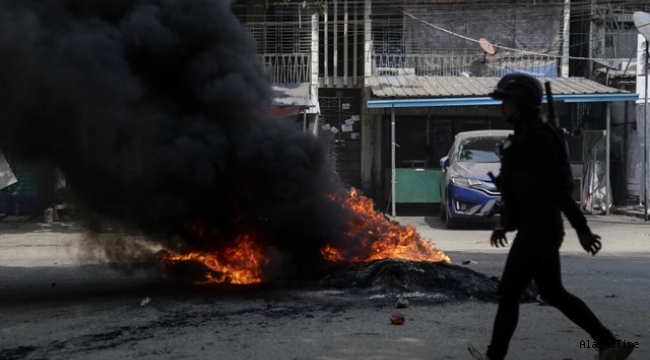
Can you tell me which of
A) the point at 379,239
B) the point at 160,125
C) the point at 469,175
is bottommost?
the point at 469,175

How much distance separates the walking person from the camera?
409cm

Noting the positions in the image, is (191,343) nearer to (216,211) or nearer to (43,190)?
(216,211)

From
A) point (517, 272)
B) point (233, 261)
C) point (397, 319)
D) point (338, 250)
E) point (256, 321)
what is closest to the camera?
point (517, 272)

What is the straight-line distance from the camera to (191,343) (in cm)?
504

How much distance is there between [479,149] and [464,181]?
1.01m

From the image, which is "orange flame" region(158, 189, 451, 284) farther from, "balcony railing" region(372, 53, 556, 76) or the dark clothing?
"balcony railing" region(372, 53, 556, 76)

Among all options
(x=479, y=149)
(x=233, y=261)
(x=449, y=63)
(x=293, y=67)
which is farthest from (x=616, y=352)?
(x=449, y=63)

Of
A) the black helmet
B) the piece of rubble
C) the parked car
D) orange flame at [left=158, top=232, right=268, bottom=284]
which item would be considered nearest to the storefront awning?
the parked car

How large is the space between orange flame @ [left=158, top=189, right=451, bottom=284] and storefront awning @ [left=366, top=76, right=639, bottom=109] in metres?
8.32

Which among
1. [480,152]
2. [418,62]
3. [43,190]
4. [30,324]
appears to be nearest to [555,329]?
[30,324]

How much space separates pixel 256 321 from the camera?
5648mm

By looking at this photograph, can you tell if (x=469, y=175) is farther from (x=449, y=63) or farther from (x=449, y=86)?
(x=449, y=63)

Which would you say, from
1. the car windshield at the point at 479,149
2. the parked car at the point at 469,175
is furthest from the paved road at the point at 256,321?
the car windshield at the point at 479,149

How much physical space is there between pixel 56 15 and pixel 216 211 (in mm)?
2368
